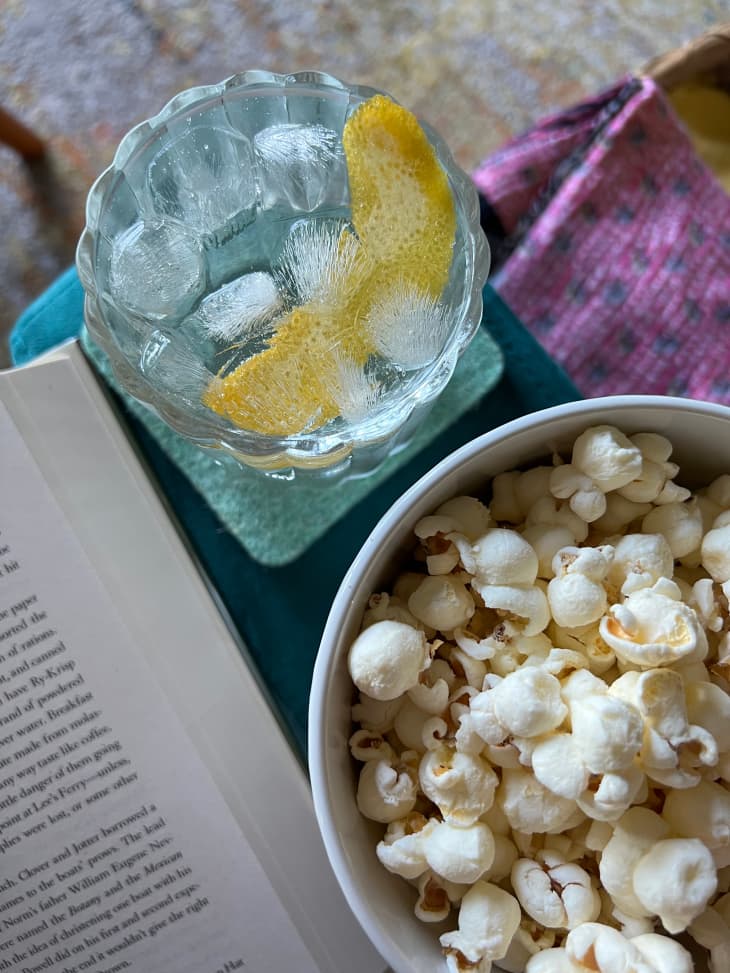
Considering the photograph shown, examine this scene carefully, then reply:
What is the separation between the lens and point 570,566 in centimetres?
36

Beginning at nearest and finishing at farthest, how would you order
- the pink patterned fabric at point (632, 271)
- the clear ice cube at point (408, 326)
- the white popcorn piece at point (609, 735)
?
the white popcorn piece at point (609, 735) → the clear ice cube at point (408, 326) → the pink patterned fabric at point (632, 271)

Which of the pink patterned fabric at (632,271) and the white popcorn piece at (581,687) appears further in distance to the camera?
the pink patterned fabric at (632,271)

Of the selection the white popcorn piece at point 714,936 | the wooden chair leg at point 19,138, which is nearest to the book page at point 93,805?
the white popcorn piece at point 714,936

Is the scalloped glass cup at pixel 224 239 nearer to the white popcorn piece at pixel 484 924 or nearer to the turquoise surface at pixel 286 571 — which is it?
the turquoise surface at pixel 286 571

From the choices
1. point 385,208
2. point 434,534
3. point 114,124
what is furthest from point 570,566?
point 114,124

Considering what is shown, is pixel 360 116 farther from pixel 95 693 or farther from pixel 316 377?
pixel 95 693

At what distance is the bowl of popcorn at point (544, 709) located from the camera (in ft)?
1.08

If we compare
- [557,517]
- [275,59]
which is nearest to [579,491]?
[557,517]

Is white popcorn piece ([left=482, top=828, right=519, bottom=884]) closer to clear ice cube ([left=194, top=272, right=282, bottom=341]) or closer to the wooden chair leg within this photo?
clear ice cube ([left=194, top=272, right=282, bottom=341])

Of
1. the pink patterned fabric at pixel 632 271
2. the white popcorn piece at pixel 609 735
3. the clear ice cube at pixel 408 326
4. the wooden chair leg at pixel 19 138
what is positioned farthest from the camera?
the wooden chair leg at pixel 19 138

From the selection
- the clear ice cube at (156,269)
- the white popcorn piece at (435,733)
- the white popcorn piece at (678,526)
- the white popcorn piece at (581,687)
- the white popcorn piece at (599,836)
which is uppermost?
the clear ice cube at (156,269)

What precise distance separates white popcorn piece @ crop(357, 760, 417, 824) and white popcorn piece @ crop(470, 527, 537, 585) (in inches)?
3.6

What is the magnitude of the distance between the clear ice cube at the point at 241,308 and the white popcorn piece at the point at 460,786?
236mm

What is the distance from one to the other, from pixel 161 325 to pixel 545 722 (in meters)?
0.29
